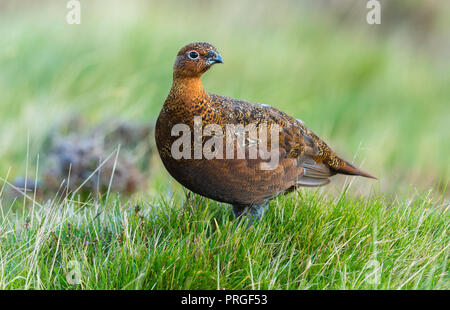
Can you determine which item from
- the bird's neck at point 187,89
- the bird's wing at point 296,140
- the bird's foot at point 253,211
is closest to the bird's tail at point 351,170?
the bird's wing at point 296,140

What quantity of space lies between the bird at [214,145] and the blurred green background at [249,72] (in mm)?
2193

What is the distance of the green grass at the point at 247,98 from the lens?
265cm

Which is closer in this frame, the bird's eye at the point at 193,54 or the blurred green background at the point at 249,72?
the bird's eye at the point at 193,54

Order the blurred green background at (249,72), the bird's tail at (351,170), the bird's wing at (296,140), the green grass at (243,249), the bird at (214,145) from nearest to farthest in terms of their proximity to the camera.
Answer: the green grass at (243,249) < the bird at (214,145) < the bird's wing at (296,140) < the bird's tail at (351,170) < the blurred green background at (249,72)

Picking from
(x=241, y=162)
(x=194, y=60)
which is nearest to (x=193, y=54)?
(x=194, y=60)

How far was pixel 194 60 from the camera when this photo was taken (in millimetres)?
2955

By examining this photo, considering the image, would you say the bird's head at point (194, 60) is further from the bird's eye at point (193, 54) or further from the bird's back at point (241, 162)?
the bird's back at point (241, 162)

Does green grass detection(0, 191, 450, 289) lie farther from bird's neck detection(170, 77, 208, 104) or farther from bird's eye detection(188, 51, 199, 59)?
bird's eye detection(188, 51, 199, 59)

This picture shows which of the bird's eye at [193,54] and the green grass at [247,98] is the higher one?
the bird's eye at [193,54]

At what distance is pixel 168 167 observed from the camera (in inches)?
119

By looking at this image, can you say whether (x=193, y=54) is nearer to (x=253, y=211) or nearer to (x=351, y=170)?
(x=253, y=211)

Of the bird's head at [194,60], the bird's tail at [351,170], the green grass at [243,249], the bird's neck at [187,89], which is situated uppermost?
the bird's head at [194,60]

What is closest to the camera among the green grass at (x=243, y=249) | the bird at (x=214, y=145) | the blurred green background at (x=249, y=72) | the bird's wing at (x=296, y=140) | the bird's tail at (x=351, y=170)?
the green grass at (x=243, y=249)

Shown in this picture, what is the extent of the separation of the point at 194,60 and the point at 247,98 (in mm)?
3425
